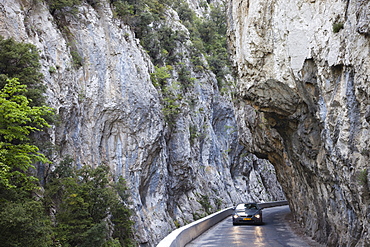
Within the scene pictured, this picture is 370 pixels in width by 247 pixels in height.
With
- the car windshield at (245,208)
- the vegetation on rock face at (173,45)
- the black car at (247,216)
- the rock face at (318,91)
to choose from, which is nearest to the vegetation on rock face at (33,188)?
the black car at (247,216)

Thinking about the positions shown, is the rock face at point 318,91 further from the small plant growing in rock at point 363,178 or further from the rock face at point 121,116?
the rock face at point 121,116

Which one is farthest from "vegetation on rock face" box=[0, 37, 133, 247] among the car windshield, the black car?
the car windshield

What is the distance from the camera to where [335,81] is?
10.8 m

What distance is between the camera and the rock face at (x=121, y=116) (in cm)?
2170

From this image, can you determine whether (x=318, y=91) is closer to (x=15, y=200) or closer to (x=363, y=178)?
(x=363, y=178)

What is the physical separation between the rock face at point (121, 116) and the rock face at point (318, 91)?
38.6 ft

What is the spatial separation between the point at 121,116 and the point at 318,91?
60.0 ft

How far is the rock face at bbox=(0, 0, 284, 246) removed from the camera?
71.2 feet

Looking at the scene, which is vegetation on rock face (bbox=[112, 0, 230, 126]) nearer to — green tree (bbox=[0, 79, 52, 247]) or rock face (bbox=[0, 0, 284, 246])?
rock face (bbox=[0, 0, 284, 246])

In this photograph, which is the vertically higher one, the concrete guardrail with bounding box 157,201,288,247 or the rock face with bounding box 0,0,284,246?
the rock face with bounding box 0,0,284,246

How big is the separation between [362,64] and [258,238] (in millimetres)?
9092

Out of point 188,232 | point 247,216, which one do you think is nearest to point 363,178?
point 188,232

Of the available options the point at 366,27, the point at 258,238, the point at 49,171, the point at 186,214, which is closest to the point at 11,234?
the point at 49,171

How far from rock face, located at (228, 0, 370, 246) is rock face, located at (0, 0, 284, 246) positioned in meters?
11.8
